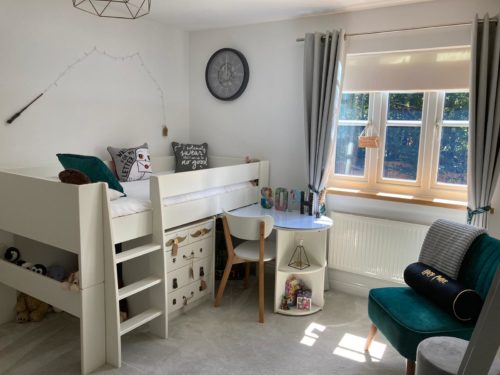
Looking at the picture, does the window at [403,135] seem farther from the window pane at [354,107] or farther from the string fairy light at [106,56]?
the string fairy light at [106,56]

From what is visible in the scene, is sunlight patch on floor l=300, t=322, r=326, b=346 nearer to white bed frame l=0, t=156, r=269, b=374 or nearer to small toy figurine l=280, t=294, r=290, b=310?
small toy figurine l=280, t=294, r=290, b=310

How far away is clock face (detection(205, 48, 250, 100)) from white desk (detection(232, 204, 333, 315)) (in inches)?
48.1

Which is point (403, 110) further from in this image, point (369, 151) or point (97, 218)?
point (97, 218)

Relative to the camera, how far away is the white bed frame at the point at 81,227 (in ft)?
6.89

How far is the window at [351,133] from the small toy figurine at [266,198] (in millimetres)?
627

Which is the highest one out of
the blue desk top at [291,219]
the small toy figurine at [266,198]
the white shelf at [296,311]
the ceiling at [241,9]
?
the ceiling at [241,9]

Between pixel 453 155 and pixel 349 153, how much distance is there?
30.9 inches

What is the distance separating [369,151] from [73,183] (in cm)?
224

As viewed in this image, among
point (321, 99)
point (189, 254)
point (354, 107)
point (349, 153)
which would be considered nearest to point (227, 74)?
point (321, 99)

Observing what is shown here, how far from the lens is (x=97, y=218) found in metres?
2.14

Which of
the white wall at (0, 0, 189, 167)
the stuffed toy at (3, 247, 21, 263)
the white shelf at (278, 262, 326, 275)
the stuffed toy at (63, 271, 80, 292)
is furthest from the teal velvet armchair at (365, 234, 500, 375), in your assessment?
the white wall at (0, 0, 189, 167)

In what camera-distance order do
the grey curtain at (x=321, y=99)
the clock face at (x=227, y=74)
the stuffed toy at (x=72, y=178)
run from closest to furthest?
the stuffed toy at (x=72, y=178) < the grey curtain at (x=321, y=99) < the clock face at (x=227, y=74)

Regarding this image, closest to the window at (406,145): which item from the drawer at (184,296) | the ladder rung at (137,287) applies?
the drawer at (184,296)

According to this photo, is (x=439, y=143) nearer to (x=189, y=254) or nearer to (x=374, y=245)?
(x=374, y=245)
